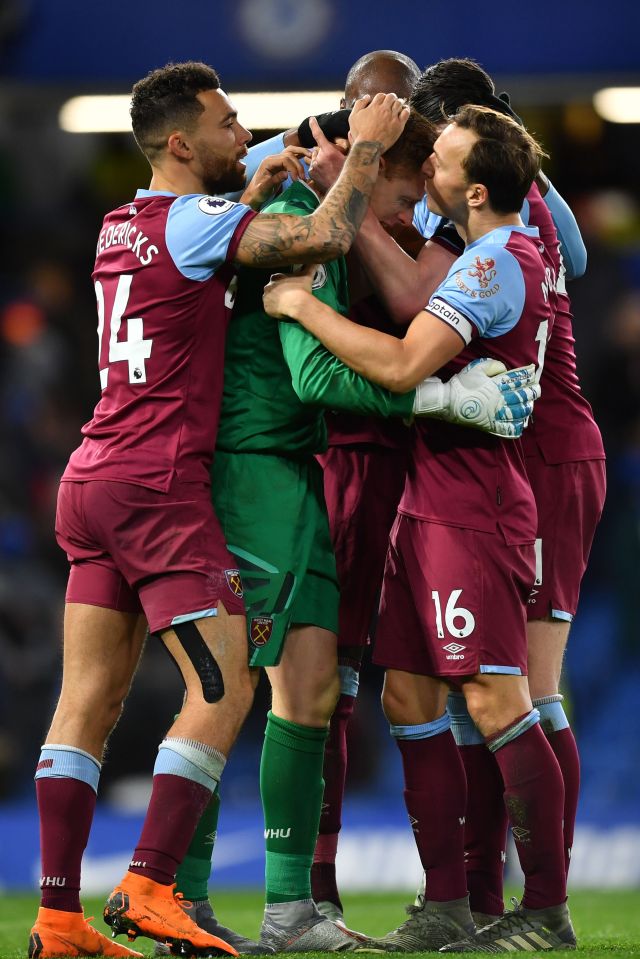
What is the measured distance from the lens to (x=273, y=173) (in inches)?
157

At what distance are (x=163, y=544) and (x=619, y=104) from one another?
6.87 meters

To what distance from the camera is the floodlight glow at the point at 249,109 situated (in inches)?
347

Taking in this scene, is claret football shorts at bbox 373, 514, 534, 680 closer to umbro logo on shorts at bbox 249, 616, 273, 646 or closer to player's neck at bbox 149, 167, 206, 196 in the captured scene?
umbro logo on shorts at bbox 249, 616, 273, 646

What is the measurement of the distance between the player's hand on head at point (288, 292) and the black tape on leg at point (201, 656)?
838 mm

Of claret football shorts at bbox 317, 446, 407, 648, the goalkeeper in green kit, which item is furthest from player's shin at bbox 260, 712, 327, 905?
claret football shorts at bbox 317, 446, 407, 648

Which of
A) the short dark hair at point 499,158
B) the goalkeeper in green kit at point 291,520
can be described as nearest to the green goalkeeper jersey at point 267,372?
the goalkeeper in green kit at point 291,520

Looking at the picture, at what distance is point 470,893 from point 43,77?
5.84m

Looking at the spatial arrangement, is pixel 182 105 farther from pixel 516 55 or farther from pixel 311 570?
pixel 516 55

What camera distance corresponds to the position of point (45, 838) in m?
3.68

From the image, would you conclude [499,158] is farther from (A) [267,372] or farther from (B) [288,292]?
(A) [267,372]

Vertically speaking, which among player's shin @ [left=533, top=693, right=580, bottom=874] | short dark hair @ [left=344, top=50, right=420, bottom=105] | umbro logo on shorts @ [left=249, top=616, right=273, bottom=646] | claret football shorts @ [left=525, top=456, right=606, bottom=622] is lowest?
player's shin @ [left=533, top=693, right=580, bottom=874]

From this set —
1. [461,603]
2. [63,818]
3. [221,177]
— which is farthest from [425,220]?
[63,818]

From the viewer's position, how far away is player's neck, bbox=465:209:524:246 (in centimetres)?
384

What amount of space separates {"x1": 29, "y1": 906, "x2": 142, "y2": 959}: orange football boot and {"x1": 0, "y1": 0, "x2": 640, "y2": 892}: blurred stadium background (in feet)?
13.1
